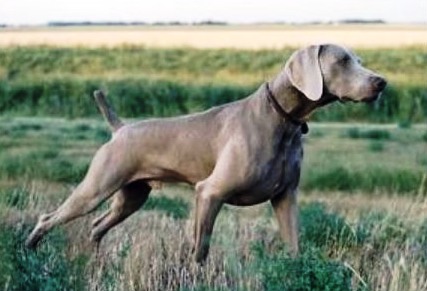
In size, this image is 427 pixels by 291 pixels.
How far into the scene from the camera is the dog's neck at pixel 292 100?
981 centimetres

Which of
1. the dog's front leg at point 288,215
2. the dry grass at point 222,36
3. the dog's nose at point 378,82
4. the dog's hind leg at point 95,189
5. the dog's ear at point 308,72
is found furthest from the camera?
the dry grass at point 222,36

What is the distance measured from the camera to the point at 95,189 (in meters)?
10.4

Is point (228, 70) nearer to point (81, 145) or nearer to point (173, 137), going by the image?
point (81, 145)

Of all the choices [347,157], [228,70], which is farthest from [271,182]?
[228,70]

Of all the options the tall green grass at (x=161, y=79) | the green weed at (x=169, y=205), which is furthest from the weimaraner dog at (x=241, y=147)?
the tall green grass at (x=161, y=79)

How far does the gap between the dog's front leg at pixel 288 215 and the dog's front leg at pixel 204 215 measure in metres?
0.48

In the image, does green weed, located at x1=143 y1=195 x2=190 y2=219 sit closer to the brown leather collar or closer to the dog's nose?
the brown leather collar

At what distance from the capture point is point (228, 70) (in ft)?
139

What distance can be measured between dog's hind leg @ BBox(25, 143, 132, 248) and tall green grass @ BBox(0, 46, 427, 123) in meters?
18.6

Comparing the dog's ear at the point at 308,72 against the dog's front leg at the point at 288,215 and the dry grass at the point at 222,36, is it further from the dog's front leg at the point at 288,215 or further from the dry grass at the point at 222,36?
the dry grass at the point at 222,36

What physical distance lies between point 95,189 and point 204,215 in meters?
0.95

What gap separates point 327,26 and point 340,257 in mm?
43326

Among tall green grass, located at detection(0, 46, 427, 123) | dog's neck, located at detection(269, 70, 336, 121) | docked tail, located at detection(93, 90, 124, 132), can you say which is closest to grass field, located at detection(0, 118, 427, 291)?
docked tail, located at detection(93, 90, 124, 132)

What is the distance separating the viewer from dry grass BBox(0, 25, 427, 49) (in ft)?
150
